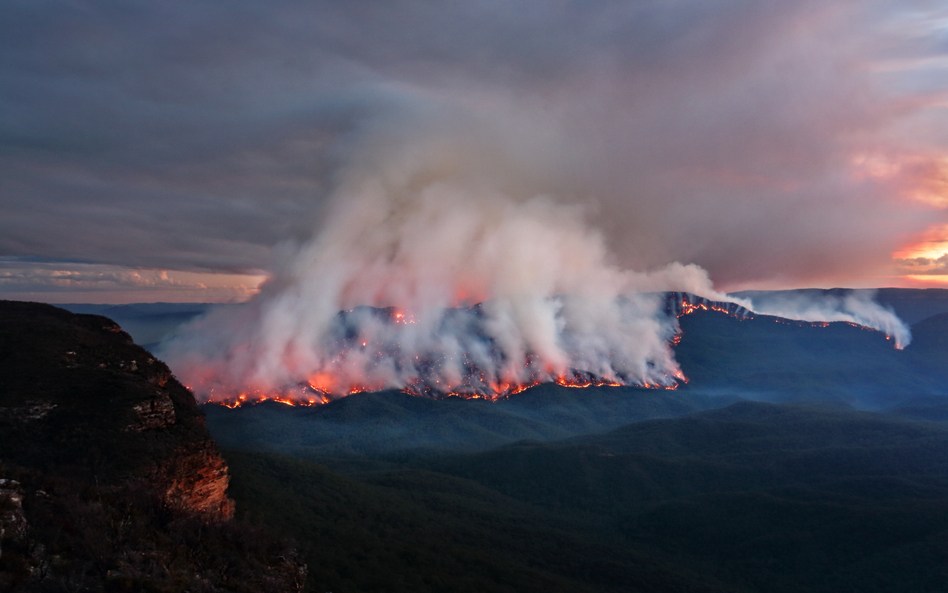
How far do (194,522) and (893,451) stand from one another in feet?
632

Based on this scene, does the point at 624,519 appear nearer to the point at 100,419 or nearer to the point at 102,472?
the point at 100,419

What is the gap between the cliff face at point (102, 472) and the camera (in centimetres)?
2252

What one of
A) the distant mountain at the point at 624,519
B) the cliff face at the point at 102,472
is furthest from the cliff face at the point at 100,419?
the distant mountain at the point at 624,519

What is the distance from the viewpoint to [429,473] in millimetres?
149000

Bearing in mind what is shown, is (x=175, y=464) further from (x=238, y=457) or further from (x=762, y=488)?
(x=762, y=488)

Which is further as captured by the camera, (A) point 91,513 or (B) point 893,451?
(B) point 893,451

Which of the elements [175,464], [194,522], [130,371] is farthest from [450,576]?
[194,522]

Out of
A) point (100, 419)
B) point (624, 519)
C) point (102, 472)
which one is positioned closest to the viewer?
point (102, 472)

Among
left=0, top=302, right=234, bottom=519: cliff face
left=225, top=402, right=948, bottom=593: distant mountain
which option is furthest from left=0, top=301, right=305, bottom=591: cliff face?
left=225, top=402, right=948, bottom=593: distant mountain

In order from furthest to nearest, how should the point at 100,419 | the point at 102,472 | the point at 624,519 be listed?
1. the point at 624,519
2. the point at 100,419
3. the point at 102,472

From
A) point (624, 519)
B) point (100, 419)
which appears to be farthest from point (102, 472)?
point (624, 519)

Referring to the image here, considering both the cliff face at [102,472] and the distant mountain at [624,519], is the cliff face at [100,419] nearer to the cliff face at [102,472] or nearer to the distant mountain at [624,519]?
the cliff face at [102,472]

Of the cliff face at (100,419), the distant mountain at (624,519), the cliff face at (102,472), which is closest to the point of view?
the cliff face at (102,472)

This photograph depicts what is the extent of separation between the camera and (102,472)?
1666 inches
